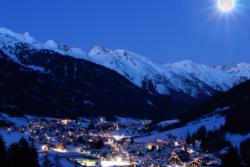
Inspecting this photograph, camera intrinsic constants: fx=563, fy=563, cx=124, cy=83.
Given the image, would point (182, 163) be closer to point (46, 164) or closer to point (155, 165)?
point (155, 165)

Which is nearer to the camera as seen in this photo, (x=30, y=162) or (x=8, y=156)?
(x=30, y=162)

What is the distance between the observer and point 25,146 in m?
89.1

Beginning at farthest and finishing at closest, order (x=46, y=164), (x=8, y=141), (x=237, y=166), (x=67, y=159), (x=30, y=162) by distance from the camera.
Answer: (x=67, y=159) < (x=8, y=141) < (x=46, y=164) < (x=30, y=162) < (x=237, y=166)

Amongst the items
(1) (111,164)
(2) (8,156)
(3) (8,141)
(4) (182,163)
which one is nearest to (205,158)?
(4) (182,163)

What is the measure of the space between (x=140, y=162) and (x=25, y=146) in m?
110

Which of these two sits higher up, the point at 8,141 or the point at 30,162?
the point at 8,141

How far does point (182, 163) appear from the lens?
178625 millimetres

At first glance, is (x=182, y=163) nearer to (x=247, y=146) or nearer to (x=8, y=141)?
(x=247, y=146)

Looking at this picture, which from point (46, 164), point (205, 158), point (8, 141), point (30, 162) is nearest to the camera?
point (30, 162)

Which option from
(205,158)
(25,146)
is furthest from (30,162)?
(205,158)

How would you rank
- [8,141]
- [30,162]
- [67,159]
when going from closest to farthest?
1. [30,162]
2. [8,141]
3. [67,159]

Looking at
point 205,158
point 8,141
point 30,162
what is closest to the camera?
point 30,162

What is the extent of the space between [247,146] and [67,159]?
206ft

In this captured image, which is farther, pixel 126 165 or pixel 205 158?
pixel 126 165
